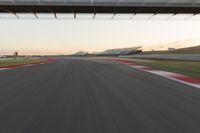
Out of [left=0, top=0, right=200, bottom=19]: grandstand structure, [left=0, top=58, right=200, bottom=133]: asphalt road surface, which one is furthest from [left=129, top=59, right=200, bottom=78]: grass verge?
[left=0, top=58, right=200, bottom=133]: asphalt road surface

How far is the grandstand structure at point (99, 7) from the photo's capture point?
21703 millimetres

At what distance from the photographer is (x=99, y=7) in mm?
22922

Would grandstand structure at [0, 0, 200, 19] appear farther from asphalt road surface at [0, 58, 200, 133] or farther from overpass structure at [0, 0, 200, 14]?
asphalt road surface at [0, 58, 200, 133]

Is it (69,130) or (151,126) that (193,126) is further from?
(69,130)

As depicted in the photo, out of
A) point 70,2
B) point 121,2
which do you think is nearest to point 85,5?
point 70,2

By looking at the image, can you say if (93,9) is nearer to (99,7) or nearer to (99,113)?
(99,7)

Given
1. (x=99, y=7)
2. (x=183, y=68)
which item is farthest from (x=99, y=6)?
(x=183, y=68)

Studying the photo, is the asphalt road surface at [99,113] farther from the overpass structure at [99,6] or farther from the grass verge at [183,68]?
the overpass structure at [99,6]

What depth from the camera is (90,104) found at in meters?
6.97

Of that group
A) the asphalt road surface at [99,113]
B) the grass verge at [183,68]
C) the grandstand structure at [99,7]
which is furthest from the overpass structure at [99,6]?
the asphalt road surface at [99,113]

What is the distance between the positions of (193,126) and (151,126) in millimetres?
656

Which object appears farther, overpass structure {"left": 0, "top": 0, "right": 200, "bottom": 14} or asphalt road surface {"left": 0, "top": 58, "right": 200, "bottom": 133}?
overpass structure {"left": 0, "top": 0, "right": 200, "bottom": 14}

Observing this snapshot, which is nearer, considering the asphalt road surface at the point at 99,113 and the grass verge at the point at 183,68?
the asphalt road surface at the point at 99,113

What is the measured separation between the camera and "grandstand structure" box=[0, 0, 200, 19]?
21.7 meters
